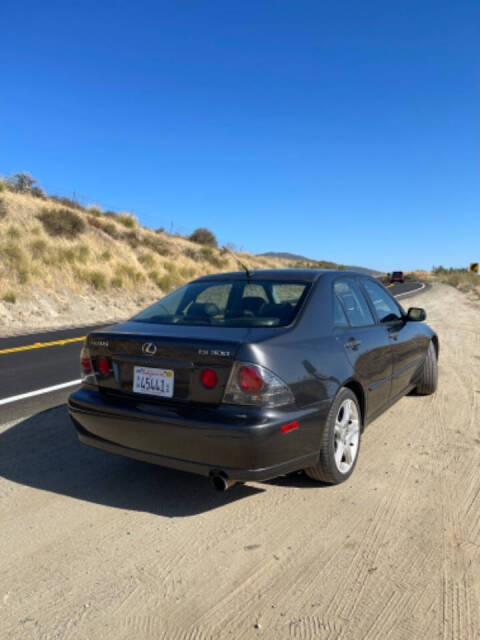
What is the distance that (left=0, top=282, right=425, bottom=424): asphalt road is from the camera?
17.7 ft

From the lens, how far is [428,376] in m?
5.45

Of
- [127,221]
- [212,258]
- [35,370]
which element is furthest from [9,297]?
[212,258]

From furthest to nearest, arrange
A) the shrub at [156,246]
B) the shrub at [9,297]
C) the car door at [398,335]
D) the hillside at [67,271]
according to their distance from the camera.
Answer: the shrub at [156,246]
the hillside at [67,271]
the shrub at [9,297]
the car door at [398,335]

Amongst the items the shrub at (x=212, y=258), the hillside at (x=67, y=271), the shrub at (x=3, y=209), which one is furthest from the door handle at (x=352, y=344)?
the shrub at (x=212, y=258)

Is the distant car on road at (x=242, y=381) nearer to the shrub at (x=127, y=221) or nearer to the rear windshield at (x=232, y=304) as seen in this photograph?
the rear windshield at (x=232, y=304)

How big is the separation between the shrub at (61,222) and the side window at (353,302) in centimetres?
2117

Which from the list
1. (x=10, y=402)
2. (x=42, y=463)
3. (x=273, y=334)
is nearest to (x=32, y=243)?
(x=10, y=402)

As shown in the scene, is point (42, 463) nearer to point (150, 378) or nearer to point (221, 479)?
point (150, 378)

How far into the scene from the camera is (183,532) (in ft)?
9.28

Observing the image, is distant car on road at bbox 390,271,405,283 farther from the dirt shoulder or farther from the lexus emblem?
the lexus emblem

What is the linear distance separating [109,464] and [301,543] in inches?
69.0

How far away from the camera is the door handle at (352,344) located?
3.52 meters

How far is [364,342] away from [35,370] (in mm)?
5370

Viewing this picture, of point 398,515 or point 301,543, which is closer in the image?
point 301,543
